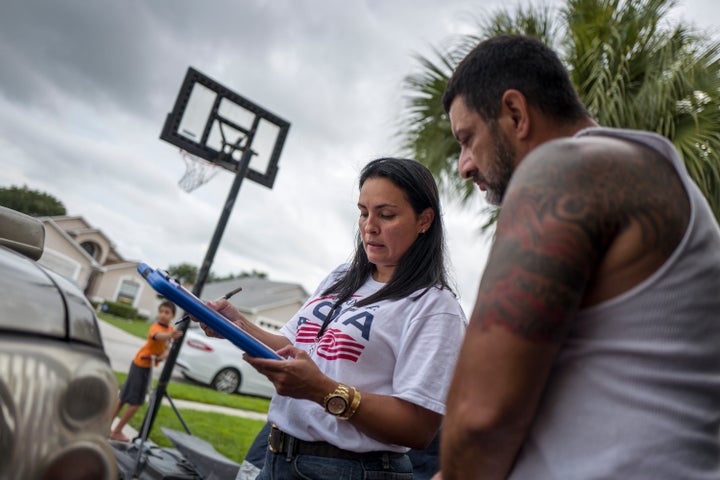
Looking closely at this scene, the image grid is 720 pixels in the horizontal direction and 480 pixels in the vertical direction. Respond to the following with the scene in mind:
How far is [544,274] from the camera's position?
781 mm

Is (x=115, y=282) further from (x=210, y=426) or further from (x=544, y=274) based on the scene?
(x=544, y=274)

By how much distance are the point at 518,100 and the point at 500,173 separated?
0.52 ft

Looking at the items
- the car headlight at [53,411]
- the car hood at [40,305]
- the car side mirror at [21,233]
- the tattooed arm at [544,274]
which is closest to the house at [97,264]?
the car side mirror at [21,233]

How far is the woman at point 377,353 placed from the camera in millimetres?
1343

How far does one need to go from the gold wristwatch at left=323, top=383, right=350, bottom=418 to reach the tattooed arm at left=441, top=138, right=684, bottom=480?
Result: 529 mm

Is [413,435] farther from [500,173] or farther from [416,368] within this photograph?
[500,173]

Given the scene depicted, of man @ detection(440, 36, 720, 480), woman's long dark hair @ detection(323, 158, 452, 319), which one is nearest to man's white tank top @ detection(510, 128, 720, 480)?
man @ detection(440, 36, 720, 480)

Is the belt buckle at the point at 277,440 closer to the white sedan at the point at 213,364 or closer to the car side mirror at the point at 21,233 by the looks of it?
the car side mirror at the point at 21,233

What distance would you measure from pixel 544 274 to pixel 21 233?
1.54 meters

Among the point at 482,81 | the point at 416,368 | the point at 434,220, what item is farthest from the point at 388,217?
the point at 482,81

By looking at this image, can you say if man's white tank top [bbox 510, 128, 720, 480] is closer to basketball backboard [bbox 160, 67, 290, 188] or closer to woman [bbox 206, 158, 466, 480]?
woman [bbox 206, 158, 466, 480]

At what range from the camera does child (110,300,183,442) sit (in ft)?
18.7

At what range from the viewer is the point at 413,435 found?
1358mm

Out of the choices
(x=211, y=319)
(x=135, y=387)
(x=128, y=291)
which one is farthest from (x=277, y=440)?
(x=128, y=291)
